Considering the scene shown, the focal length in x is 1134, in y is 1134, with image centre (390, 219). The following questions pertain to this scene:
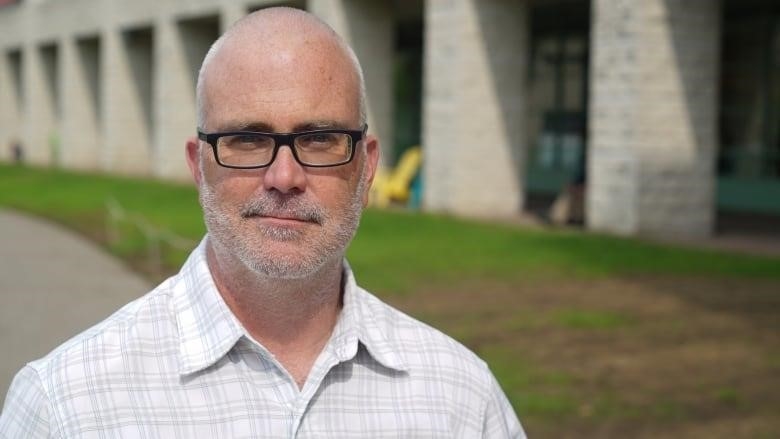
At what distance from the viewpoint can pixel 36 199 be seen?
26.6 metres

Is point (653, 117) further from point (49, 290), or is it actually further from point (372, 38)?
point (49, 290)

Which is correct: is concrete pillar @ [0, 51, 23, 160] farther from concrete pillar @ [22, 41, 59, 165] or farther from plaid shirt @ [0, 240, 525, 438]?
plaid shirt @ [0, 240, 525, 438]

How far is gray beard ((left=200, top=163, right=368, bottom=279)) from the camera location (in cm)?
214

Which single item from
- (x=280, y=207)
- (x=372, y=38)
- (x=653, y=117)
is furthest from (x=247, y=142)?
(x=372, y=38)

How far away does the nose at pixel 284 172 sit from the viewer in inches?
82.8

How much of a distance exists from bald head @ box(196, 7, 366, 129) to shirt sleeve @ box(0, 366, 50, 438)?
57 cm

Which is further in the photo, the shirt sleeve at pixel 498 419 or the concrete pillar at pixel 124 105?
the concrete pillar at pixel 124 105

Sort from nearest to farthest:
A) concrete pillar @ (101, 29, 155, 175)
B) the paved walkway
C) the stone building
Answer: the paved walkway → the stone building → concrete pillar @ (101, 29, 155, 175)

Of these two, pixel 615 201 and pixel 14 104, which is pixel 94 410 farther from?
pixel 14 104

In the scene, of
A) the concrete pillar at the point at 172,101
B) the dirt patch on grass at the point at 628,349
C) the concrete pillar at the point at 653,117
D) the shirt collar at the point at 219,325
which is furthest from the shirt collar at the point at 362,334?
the concrete pillar at the point at 172,101

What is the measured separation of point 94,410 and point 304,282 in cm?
46

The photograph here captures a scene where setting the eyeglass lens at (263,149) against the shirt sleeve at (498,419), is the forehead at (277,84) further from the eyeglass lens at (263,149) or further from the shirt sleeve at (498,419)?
the shirt sleeve at (498,419)

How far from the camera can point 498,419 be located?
2354mm

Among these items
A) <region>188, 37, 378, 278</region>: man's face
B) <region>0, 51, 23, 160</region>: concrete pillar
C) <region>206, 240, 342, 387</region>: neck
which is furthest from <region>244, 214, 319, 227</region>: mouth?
<region>0, 51, 23, 160</region>: concrete pillar
